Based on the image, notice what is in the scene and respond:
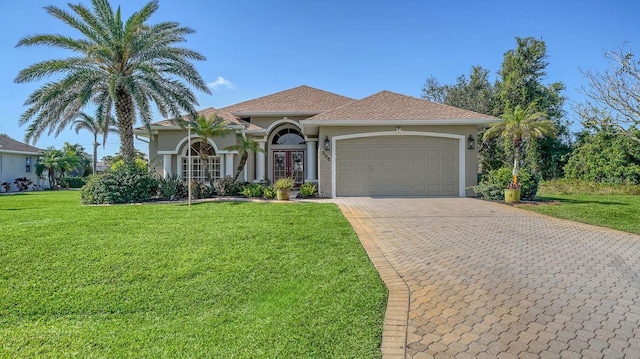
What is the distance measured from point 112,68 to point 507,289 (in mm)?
16809

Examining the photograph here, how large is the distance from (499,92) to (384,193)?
21.2 metres

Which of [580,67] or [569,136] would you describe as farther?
[569,136]

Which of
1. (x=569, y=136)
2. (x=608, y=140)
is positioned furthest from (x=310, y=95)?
(x=569, y=136)

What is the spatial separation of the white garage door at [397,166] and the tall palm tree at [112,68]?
8.17m

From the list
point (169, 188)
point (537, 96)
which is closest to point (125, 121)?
point (169, 188)

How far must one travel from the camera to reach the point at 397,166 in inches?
597

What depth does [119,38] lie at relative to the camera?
47.6 ft

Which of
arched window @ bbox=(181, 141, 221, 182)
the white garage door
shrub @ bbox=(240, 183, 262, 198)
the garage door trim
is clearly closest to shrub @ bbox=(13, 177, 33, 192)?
arched window @ bbox=(181, 141, 221, 182)

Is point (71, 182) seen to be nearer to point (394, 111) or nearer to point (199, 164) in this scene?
point (199, 164)

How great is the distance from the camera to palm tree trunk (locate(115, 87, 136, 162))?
15.3 m

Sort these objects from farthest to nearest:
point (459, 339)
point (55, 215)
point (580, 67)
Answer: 1. point (580, 67)
2. point (55, 215)
3. point (459, 339)

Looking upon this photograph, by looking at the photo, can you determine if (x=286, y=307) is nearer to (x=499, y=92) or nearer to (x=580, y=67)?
(x=580, y=67)

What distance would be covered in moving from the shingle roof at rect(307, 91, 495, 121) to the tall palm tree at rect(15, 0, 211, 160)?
7.06m

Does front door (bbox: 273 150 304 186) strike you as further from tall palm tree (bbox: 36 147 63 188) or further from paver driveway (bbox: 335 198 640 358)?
tall palm tree (bbox: 36 147 63 188)
